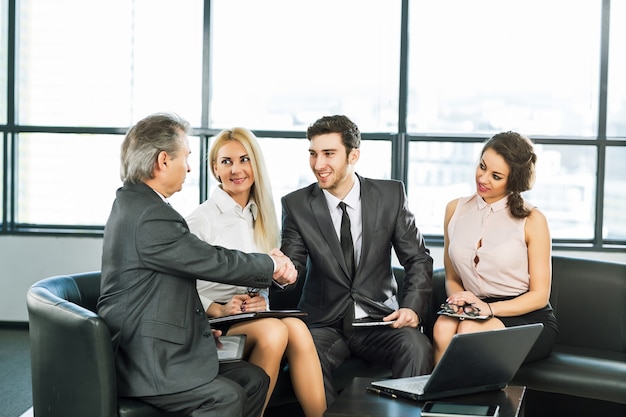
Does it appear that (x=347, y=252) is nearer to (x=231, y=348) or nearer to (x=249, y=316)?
(x=249, y=316)

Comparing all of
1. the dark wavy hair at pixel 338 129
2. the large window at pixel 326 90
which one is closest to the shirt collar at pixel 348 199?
the dark wavy hair at pixel 338 129

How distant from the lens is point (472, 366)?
2727mm

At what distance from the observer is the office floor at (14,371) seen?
13.1 feet

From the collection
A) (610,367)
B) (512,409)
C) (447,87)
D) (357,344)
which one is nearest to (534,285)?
(610,367)

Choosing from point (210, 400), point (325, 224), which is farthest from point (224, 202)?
point (210, 400)

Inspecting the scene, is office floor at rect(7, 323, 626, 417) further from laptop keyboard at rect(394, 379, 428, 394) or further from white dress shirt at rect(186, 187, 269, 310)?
laptop keyboard at rect(394, 379, 428, 394)

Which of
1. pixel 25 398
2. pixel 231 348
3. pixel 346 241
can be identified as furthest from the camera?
pixel 25 398

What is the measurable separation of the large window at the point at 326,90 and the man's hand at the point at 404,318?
211 centimetres

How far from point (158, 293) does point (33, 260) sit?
3.22m

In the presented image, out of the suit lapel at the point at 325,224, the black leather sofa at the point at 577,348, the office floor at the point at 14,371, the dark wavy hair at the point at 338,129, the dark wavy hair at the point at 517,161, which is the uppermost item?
the dark wavy hair at the point at 338,129

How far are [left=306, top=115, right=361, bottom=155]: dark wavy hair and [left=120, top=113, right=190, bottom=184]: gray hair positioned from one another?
0.92 m

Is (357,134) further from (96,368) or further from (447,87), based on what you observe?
(447,87)

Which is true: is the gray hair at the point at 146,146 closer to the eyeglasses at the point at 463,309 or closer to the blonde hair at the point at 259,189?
the blonde hair at the point at 259,189

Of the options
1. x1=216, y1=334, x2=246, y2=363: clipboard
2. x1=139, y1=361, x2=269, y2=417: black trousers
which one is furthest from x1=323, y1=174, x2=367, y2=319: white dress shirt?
x1=139, y1=361, x2=269, y2=417: black trousers
